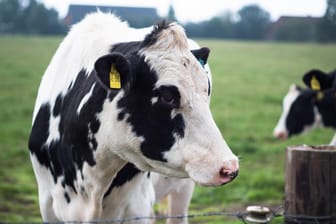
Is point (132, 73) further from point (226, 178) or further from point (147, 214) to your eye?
point (147, 214)

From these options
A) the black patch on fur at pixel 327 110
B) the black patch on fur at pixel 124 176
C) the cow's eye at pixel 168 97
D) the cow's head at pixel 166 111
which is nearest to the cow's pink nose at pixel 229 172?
the cow's head at pixel 166 111

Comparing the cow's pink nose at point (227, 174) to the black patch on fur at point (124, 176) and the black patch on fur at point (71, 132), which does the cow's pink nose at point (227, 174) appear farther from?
the black patch on fur at point (124, 176)

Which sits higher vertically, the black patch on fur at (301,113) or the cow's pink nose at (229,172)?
the cow's pink nose at (229,172)

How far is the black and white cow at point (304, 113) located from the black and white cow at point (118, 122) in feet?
25.0

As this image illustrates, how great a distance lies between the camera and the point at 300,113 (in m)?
11.9

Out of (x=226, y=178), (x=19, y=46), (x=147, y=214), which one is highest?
(x=226, y=178)

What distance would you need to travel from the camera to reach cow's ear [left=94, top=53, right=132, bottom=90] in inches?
140

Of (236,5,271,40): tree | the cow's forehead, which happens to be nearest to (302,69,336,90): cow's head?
the cow's forehead

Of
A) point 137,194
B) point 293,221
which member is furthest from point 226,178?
point 137,194

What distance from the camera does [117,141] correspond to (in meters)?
3.73

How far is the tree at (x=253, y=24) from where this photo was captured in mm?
38281

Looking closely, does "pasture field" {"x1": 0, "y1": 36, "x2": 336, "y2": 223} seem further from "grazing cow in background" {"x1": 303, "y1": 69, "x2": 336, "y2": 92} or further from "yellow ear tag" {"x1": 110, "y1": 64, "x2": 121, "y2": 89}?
"yellow ear tag" {"x1": 110, "y1": 64, "x2": 121, "y2": 89}

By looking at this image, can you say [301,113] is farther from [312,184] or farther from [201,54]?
[312,184]

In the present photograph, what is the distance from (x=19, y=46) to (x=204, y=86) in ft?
101
